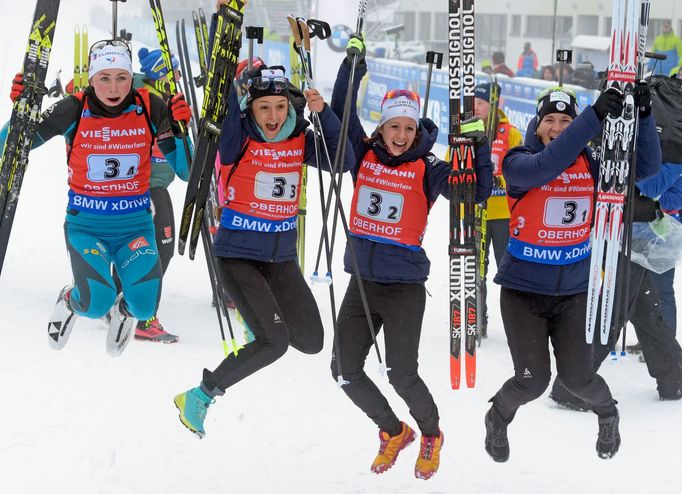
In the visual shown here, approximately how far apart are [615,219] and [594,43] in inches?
576

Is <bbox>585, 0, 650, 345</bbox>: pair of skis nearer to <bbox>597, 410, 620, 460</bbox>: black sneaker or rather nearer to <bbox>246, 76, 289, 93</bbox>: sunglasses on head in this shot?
<bbox>597, 410, 620, 460</bbox>: black sneaker

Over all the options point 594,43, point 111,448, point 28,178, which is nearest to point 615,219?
point 111,448

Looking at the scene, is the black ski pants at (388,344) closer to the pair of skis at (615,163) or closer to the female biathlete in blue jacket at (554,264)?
the female biathlete in blue jacket at (554,264)

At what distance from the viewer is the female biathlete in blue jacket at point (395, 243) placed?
5062 millimetres

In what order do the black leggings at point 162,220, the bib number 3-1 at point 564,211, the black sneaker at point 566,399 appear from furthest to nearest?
the black leggings at point 162,220 → the black sneaker at point 566,399 → the bib number 3-1 at point 564,211

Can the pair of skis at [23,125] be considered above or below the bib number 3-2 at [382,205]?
above

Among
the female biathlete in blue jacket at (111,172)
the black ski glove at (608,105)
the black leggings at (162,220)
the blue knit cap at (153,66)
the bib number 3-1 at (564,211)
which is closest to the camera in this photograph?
the black ski glove at (608,105)

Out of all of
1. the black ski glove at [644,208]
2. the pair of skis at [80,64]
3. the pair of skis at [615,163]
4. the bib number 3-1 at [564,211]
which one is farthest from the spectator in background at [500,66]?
the bib number 3-1 at [564,211]

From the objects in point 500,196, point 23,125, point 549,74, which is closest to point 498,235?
point 500,196

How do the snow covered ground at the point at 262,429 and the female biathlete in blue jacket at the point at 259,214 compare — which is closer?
the female biathlete in blue jacket at the point at 259,214

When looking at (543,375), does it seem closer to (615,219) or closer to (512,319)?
(512,319)

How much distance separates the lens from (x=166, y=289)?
9.45 meters

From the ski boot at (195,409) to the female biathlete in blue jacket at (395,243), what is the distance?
2.37ft

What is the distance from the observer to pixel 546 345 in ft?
16.4
